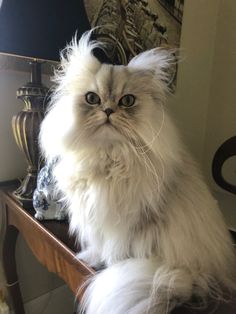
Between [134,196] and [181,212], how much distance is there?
103 millimetres

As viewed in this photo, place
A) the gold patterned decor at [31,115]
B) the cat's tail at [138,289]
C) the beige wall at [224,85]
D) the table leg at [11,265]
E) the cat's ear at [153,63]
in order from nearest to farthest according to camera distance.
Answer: the cat's tail at [138,289] → the cat's ear at [153,63] → the gold patterned decor at [31,115] → the table leg at [11,265] → the beige wall at [224,85]

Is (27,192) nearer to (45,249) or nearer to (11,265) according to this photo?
(45,249)

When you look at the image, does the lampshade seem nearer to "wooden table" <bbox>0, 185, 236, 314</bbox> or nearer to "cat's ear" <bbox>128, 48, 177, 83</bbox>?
"cat's ear" <bbox>128, 48, 177, 83</bbox>

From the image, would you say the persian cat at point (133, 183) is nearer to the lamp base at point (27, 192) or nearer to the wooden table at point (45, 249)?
the wooden table at point (45, 249)

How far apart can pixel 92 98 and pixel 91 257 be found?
13.3 inches

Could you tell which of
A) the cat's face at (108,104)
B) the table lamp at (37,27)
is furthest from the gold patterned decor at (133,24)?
the cat's face at (108,104)

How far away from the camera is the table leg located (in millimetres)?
923

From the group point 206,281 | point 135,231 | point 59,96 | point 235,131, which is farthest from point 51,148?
point 235,131

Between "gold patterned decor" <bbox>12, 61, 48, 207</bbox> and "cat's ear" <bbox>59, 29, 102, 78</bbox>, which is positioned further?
"gold patterned decor" <bbox>12, 61, 48, 207</bbox>

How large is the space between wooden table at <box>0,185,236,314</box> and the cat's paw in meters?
0.01

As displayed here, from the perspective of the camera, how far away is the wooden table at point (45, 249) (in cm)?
59

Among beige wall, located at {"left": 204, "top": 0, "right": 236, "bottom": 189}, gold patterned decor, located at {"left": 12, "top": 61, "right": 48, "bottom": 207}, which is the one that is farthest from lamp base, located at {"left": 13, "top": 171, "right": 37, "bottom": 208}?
beige wall, located at {"left": 204, "top": 0, "right": 236, "bottom": 189}

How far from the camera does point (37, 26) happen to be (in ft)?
2.03

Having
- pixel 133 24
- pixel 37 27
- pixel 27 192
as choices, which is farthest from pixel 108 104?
pixel 133 24
